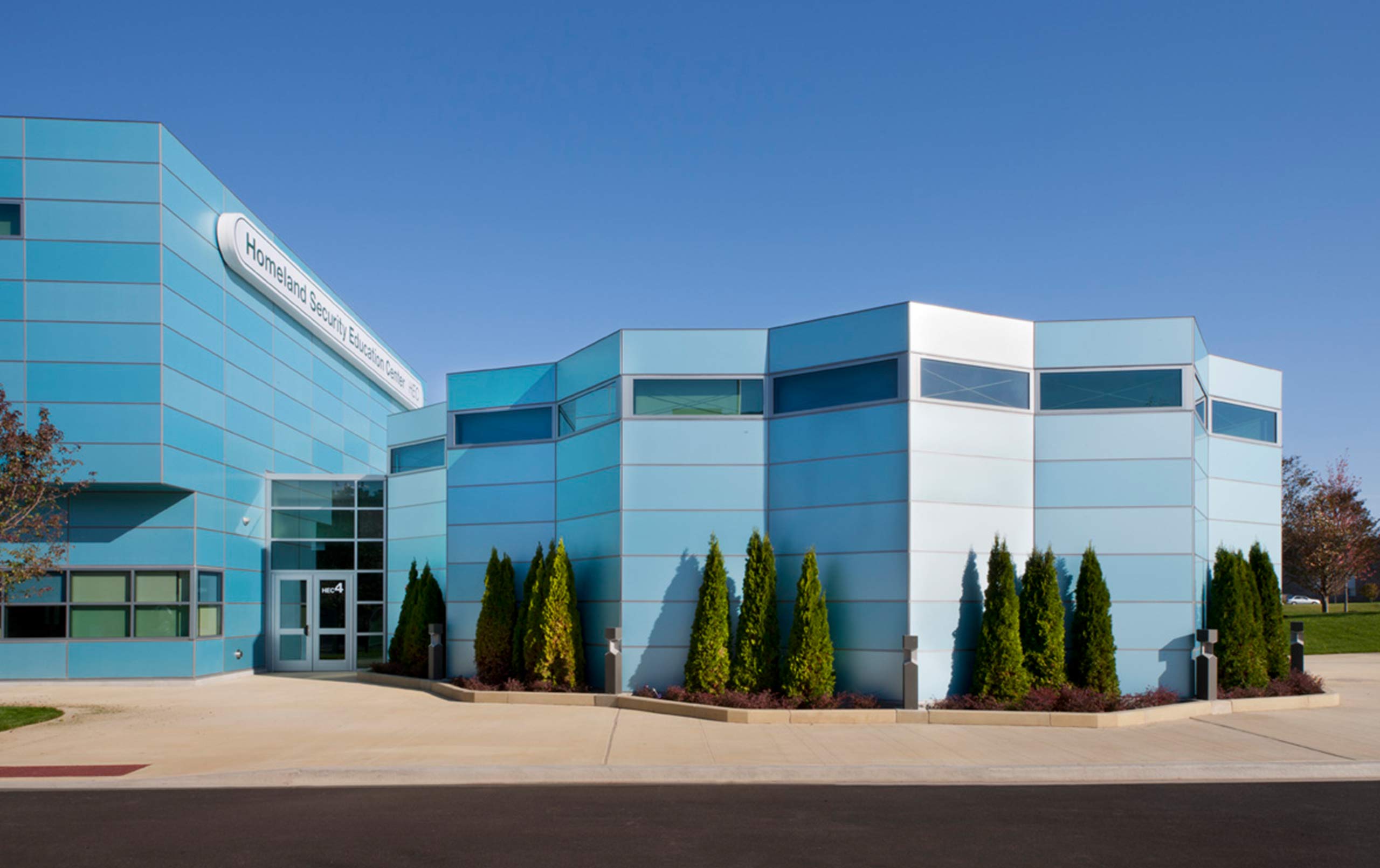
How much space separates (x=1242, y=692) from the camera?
1927cm

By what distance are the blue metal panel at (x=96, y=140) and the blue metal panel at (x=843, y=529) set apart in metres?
16.6

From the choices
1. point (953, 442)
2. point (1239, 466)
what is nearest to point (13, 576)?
point (953, 442)

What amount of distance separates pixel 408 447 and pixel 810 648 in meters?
15.0

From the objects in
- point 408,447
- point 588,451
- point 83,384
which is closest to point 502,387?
point 588,451

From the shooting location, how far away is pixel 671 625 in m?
19.2

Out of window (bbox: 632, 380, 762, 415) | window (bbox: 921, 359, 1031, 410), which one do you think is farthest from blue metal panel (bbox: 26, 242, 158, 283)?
window (bbox: 921, 359, 1031, 410)

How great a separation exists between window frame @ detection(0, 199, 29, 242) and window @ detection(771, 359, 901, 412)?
17112mm

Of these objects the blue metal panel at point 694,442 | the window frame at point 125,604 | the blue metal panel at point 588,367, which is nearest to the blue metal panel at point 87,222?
the window frame at point 125,604

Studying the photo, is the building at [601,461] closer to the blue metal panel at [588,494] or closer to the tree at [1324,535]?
the blue metal panel at [588,494]

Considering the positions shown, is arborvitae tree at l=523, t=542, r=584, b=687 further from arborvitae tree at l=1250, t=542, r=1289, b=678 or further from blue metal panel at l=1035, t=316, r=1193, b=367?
arborvitae tree at l=1250, t=542, r=1289, b=678

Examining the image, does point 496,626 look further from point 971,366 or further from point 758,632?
point 971,366

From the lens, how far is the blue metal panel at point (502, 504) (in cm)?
2188

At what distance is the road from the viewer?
8938mm

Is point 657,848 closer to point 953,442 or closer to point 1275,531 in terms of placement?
point 953,442
